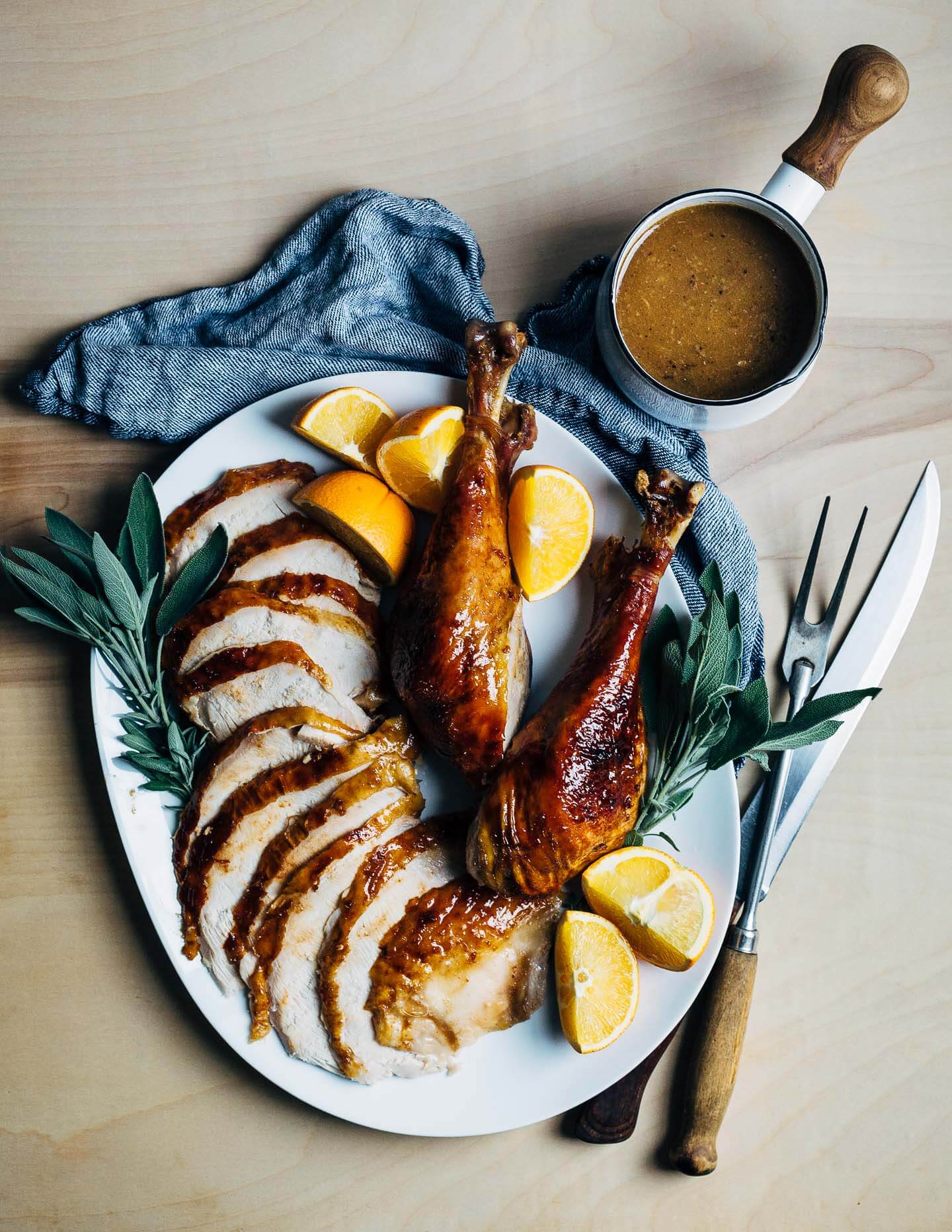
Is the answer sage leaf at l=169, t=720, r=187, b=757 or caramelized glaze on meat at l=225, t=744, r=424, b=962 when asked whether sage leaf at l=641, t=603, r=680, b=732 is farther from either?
sage leaf at l=169, t=720, r=187, b=757

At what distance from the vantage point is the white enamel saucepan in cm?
169

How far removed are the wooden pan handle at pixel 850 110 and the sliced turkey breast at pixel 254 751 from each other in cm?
144

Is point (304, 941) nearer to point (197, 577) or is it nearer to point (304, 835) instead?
point (304, 835)

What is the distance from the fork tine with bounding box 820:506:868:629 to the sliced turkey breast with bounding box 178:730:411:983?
100 centimetres

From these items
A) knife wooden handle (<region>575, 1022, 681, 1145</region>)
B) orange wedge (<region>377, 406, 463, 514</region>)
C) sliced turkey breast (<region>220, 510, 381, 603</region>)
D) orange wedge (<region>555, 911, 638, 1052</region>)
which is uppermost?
orange wedge (<region>377, 406, 463, 514</region>)

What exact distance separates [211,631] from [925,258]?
1.83 meters

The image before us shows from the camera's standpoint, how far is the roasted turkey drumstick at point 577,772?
5.06 ft

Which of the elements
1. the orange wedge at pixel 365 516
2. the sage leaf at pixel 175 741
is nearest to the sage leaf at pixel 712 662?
the orange wedge at pixel 365 516

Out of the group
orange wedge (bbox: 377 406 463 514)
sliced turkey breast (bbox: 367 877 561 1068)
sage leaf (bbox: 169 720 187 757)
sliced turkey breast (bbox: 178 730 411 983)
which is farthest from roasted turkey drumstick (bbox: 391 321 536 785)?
sage leaf (bbox: 169 720 187 757)

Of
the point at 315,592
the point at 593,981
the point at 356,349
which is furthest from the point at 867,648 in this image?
the point at 356,349

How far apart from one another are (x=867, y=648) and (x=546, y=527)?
80cm

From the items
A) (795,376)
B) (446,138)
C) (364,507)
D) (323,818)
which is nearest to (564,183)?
(446,138)

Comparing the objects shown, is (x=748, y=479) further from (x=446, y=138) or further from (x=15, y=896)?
(x=15, y=896)

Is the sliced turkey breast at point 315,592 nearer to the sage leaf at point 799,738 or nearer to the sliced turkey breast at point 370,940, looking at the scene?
the sliced turkey breast at point 370,940
